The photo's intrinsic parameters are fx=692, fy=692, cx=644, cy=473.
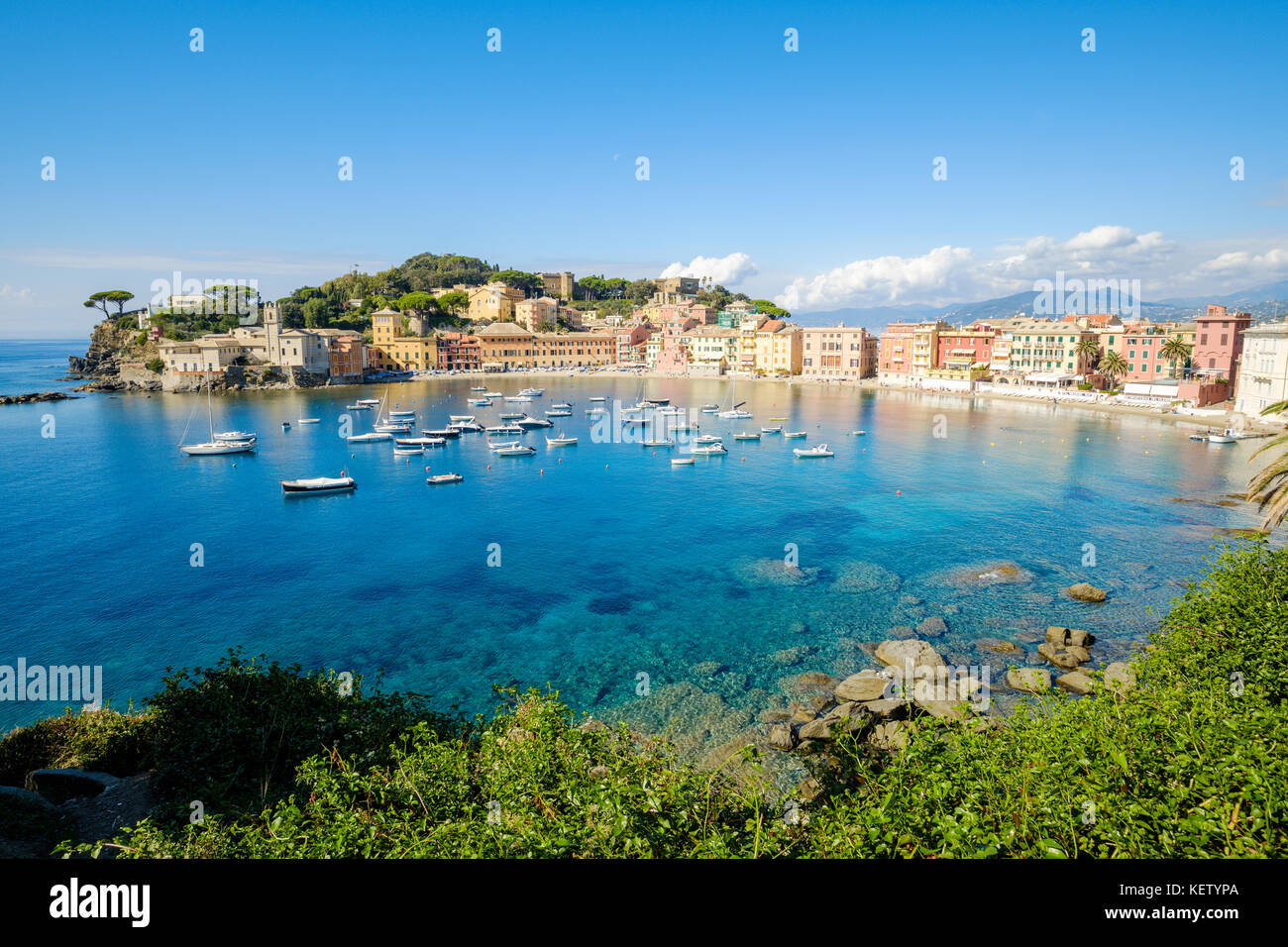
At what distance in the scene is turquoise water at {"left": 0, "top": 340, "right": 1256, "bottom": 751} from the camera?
2014cm

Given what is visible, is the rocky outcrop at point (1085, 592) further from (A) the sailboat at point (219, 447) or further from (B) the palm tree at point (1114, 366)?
(B) the palm tree at point (1114, 366)

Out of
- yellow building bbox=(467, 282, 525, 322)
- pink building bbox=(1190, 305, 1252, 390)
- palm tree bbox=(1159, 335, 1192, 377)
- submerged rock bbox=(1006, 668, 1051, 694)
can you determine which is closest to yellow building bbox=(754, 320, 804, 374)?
palm tree bbox=(1159, 335, 1192, 377)

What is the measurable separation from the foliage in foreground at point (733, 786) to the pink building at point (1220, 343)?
242ft

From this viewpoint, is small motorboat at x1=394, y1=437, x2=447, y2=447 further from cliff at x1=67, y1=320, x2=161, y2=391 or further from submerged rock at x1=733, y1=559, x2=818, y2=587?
cliff at x1=67, y1=320, x2=161, y2=391

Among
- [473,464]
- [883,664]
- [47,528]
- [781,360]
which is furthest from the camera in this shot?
[781,360]

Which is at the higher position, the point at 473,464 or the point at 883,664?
the point at 473,464

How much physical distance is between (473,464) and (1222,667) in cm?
4386

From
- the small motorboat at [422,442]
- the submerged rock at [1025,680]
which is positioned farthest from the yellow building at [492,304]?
the submerged rock at [1025,680]

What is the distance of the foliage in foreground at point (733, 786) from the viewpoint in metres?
6.18

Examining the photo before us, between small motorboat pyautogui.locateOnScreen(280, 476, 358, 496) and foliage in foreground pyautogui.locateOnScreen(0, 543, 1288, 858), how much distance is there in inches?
1196

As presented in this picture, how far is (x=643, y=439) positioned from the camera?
193 ft
